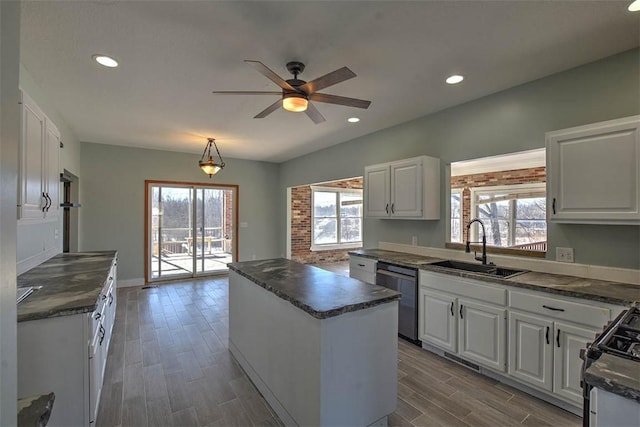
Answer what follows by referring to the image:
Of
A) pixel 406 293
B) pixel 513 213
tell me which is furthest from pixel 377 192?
pixel 513 213

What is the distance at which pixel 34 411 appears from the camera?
851 millimetres

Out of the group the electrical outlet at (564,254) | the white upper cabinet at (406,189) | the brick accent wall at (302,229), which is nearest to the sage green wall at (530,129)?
the electrical outlet at (564,254)

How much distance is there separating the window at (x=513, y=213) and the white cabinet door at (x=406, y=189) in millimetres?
3951

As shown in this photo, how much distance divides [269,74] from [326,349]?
1.80 m

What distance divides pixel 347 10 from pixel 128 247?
588cm

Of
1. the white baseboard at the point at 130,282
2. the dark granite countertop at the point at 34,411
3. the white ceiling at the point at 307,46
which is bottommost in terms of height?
the white baseboard at the point at 130,282

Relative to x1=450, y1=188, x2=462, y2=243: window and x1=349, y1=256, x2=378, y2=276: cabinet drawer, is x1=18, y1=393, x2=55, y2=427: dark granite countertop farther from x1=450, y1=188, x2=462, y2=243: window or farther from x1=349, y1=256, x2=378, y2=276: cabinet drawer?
x1=450, y1=188, x2=462, y2=243: window

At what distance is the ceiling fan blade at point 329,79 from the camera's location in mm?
1942

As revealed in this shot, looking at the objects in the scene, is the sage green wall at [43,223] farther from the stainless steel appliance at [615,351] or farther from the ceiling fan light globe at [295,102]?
the stainless steel appliance at [615,351]

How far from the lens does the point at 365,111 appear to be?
365 centimetres

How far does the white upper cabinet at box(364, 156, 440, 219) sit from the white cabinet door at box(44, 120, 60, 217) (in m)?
3.39

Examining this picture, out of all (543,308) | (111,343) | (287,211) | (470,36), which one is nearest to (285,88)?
(470,36)

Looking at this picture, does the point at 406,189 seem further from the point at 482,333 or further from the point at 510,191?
the point at 510,191

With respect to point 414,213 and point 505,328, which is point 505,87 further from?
point 505,328
